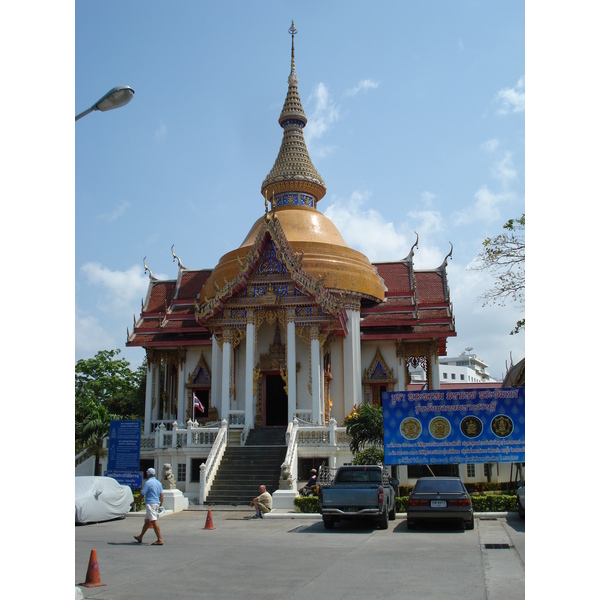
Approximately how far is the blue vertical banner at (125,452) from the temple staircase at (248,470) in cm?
239

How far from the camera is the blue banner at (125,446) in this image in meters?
20.0

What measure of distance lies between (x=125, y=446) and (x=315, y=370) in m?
7.10

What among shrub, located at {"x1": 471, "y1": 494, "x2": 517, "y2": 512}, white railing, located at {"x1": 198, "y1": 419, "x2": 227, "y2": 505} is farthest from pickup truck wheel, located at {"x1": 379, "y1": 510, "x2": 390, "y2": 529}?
white railing, located at {"x1": 198, "y1": 419, "x2": 227, "y2": 505}

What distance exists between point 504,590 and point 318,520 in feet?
29.0

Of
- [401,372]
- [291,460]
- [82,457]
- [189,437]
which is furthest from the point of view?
[401,372]

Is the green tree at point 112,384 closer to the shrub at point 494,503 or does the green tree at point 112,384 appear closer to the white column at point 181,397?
the white column at point 181,397

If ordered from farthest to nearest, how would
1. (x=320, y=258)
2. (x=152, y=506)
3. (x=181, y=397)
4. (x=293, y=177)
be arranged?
1. (x=293, y=177)
2. (x=181, y=397)
3. (x=320, y=258)
4. (x=152, y=506)

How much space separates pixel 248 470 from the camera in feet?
67.6

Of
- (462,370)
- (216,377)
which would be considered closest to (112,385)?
(216,377)

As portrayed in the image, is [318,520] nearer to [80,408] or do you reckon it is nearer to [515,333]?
[515,333]

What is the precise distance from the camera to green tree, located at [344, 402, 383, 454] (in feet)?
66.5

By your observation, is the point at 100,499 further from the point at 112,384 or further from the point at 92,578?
the point at 112,384

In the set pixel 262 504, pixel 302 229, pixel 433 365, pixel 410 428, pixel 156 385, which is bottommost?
pixel 262 504
